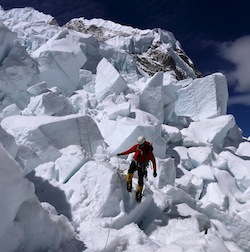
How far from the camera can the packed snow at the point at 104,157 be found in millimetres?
3320

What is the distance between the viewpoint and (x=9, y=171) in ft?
9.00

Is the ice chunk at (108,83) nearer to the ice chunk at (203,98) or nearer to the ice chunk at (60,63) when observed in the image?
the ice chunk at (60,63)

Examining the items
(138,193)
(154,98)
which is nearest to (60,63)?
(154,98)

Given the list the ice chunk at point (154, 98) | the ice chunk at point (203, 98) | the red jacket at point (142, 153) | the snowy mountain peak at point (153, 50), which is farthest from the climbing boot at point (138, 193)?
the snowy mountain peak at point (153, 50)

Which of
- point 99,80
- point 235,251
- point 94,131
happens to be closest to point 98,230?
point 235,251

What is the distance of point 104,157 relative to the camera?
5934 millimetres

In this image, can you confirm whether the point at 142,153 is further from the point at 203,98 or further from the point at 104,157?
the point at 203,98

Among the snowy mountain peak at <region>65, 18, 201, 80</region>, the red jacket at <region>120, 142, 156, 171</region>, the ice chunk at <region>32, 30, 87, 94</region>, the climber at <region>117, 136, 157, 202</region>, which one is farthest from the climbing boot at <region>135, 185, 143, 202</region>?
the snowy mountain peak at <region>65, 18, 201, 80</region>

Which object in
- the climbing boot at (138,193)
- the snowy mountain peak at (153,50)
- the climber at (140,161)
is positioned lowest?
the snowy mountain peak at (153,50)

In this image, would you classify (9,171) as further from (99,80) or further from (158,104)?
(99,80)

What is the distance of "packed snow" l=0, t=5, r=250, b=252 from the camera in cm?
332

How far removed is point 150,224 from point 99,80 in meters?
8.28

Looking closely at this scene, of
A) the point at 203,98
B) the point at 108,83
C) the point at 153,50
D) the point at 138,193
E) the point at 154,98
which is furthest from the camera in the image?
the point at 153,50

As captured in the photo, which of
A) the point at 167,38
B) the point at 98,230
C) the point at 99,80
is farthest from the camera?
the point at 167,38
